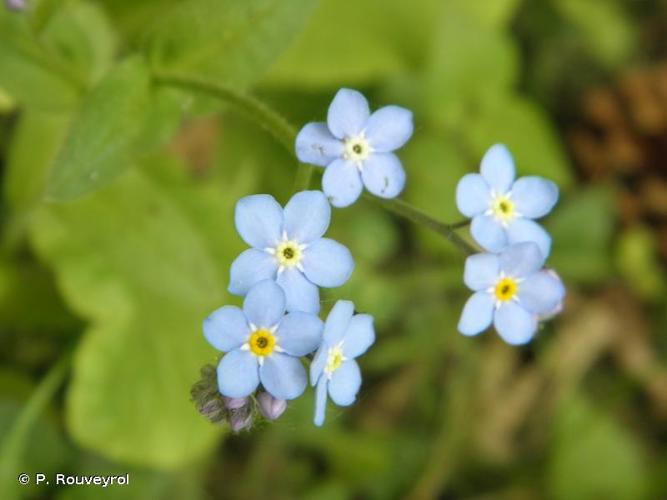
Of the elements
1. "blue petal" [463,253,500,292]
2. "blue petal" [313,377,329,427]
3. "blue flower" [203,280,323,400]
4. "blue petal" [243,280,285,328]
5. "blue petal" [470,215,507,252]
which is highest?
"blue petal" [470,215,507,252]

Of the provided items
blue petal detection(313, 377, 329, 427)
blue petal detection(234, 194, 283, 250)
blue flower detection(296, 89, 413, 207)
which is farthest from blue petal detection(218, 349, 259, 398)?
blue flower detection(296, 89, 413, 207)

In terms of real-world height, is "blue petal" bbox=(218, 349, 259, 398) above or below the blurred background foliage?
below

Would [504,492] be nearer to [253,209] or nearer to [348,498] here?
[348,498]

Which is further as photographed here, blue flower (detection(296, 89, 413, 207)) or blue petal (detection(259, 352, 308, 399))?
blue flower (detection(296, 89, 413, 207))

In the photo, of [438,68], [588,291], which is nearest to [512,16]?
[438,68]

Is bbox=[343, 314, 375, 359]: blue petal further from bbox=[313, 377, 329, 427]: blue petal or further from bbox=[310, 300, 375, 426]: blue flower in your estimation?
bbox=[313, 377, 329, 427]: blue petal

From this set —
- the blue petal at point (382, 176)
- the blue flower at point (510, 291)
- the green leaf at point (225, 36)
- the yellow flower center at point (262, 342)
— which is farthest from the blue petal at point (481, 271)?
the green leaf at point (225, 36)

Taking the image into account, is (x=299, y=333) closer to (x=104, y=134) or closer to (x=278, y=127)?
(x=278, y=127)
